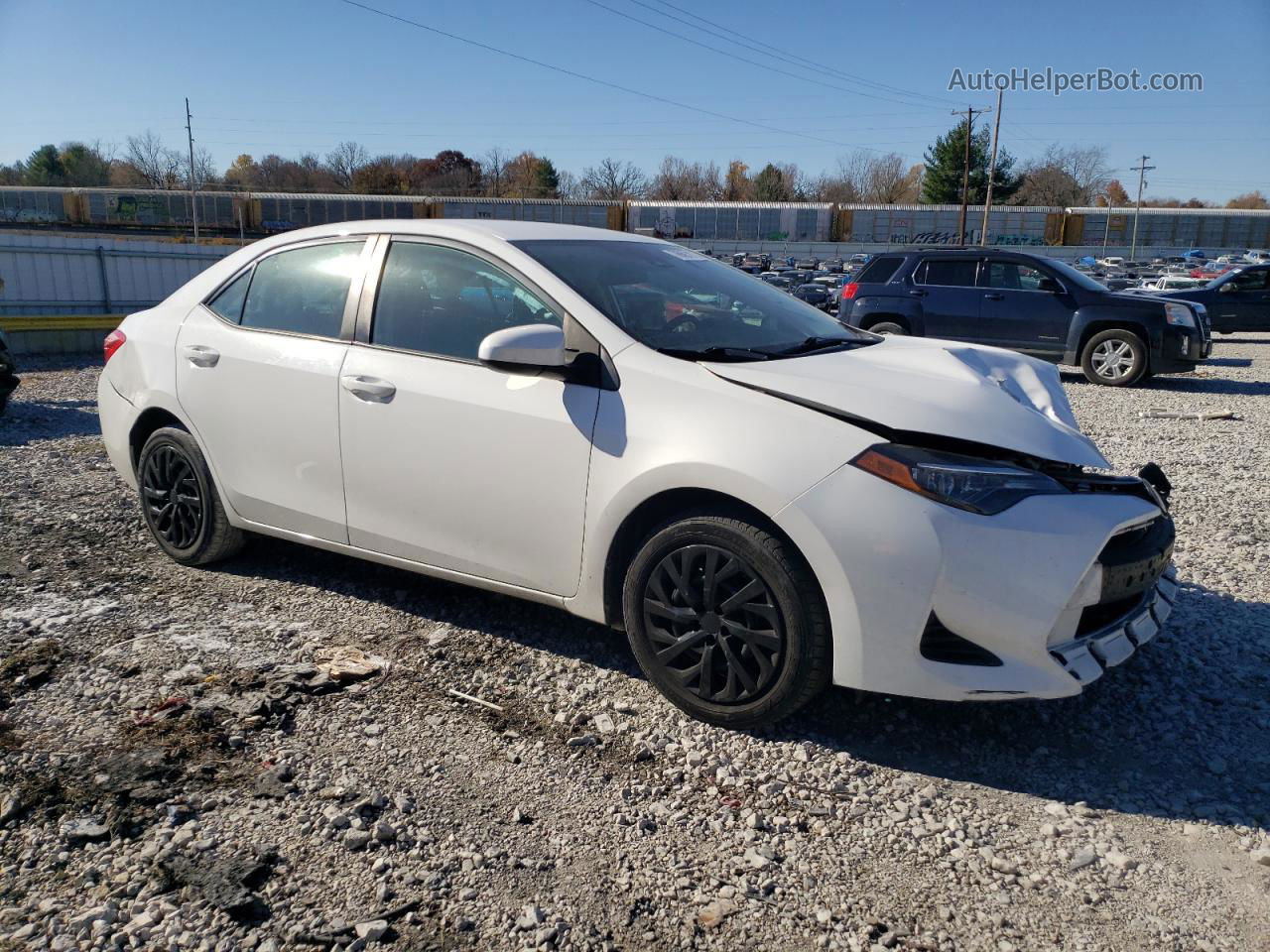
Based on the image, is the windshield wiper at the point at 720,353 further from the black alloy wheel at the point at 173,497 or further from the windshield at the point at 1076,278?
the windshield at the point at 1076,278

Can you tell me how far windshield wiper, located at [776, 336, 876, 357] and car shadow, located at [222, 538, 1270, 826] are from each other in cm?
130

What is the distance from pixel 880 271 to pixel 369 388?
469 inches

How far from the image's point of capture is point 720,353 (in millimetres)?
3506

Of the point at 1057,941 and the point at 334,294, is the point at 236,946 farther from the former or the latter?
the point at 334,294

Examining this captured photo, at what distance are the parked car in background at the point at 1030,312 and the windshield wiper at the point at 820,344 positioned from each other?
8.54 metres

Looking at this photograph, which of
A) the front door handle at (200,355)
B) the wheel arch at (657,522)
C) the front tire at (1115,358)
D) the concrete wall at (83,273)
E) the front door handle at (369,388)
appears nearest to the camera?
the wheel arch at (657,522)

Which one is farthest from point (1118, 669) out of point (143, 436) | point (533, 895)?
point (143, 436)

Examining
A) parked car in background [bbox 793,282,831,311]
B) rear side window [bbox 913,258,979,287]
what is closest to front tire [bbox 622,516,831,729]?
rear side window [bbox 913,258,979,287]

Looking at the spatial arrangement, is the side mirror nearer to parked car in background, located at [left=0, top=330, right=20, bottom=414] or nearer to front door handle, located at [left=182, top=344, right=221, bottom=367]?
front door handle, located at [left=182, top=344, right=221, bottom=367]

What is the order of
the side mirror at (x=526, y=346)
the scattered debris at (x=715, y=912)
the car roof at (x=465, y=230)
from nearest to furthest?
1. the scattered debris at (x=715, y=912)
2. the side mirror at (x=526, y=346)
3. the car roof at (x=465, y=230)

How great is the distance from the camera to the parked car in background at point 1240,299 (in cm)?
2011

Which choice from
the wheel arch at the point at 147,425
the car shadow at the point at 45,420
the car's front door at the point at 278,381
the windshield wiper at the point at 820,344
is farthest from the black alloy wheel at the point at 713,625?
the car shadow at the point at 45,420

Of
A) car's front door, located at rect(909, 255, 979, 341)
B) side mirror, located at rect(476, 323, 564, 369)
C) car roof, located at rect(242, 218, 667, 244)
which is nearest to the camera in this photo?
side mirror, located at rect(476, 323, 564, 369)

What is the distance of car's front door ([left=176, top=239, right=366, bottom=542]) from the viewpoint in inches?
160
